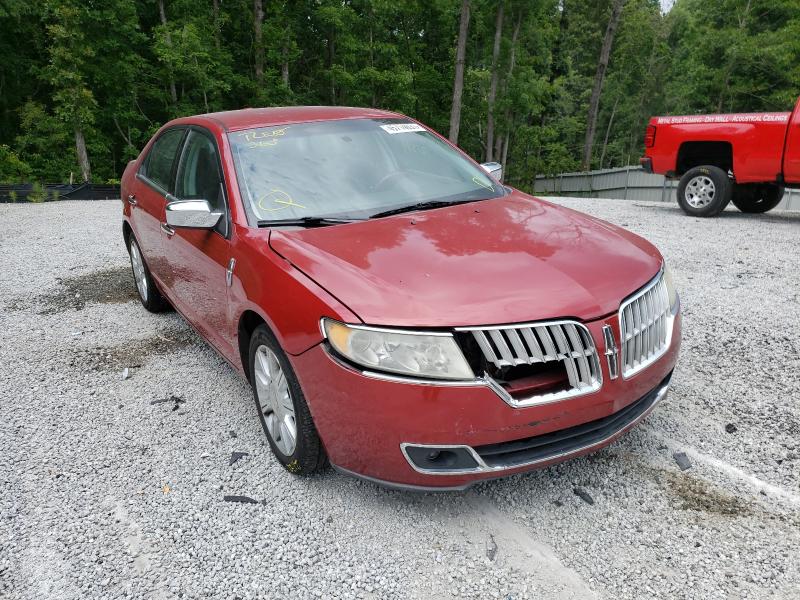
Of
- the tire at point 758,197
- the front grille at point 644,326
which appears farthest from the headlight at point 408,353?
the tire at point 758,197

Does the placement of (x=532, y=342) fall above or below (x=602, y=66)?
below

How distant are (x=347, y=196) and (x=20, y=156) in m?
28.1

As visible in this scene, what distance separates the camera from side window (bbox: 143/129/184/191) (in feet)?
13.7

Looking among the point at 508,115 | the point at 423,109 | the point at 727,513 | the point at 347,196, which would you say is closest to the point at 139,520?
the point at 347,196

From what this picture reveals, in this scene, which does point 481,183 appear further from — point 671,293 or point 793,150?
point 793,150

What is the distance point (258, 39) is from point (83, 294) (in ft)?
85.5

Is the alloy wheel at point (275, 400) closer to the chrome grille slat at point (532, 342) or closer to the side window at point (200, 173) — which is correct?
the side window at point (200, 173)

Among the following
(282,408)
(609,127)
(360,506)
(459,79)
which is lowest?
(360,506)

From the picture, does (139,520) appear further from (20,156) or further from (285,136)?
(20,156)

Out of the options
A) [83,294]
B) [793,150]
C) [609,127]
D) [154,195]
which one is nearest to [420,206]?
[154,195]

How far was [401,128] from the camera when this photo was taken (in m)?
3.92

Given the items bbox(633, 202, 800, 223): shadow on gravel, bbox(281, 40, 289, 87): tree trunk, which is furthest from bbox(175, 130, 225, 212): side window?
bbox(281, 40, 289, 87): tree trunk

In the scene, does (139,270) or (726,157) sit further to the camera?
(726,157)

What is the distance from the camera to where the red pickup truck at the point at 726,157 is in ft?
27.7
